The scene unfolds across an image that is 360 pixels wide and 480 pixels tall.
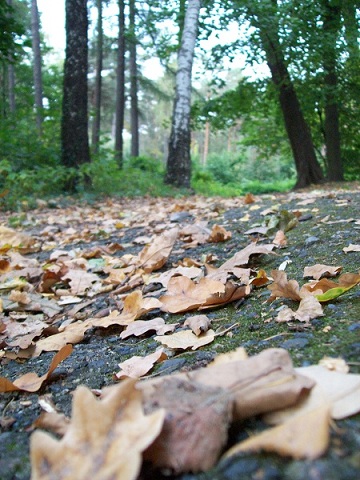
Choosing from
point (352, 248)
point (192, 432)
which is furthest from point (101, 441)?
point (352, 248)

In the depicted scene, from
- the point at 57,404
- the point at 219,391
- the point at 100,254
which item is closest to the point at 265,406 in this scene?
the point at 219,391

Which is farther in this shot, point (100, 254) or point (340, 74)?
point (340, 74)

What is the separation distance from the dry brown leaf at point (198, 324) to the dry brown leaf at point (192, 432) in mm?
618

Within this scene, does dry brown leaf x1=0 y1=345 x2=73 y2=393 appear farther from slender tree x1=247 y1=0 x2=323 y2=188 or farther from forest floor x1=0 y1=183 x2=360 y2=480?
slender tree x1=247 y1=0 x2=323 y2=188

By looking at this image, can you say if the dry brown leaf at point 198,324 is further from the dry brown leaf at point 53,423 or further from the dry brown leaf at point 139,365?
the dry brown leaf at point 53,423

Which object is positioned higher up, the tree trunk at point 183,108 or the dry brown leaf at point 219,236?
the tree trunk at point 183,108

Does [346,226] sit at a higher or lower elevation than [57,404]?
higher

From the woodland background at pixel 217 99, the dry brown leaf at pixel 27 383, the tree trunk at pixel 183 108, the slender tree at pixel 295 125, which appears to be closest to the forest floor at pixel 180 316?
the dry brown leaf at pixel 27 383

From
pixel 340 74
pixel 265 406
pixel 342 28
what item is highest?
pixel 342 28

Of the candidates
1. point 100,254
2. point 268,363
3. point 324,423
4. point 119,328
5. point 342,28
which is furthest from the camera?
point 342,28

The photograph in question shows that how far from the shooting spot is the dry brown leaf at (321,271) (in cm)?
143

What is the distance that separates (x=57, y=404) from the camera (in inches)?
39.6

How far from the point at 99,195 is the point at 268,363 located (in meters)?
6.43

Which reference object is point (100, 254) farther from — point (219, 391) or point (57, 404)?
point (219, 391)
